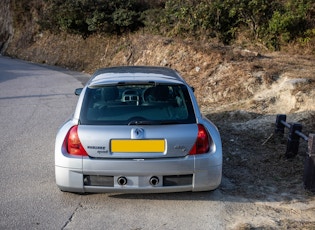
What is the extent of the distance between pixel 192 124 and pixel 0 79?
554 inches

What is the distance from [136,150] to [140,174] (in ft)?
0.89

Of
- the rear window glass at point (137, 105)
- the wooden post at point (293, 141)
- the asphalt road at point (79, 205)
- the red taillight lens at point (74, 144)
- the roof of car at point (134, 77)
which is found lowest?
the asphalt road at point (79, 205)

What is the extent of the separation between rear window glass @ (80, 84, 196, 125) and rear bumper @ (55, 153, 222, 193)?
0.46 meters

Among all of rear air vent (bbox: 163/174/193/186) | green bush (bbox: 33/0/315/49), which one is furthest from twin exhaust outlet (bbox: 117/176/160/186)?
green bush (bbox: 33/0/315/49)

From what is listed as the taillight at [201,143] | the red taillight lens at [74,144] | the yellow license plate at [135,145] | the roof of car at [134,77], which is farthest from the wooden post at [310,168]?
the red taillight lens at [74,144]

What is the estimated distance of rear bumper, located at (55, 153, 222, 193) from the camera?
4.23 meters

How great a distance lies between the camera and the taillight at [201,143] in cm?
434

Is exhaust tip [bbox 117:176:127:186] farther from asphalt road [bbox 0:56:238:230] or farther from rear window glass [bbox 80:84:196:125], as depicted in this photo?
rear window glass [bbox 80:84:196:125]

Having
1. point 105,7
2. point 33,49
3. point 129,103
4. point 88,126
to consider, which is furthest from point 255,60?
point 33,49

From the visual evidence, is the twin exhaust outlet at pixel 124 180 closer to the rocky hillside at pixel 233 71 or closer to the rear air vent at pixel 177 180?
the rear air vent at pixel 177 180

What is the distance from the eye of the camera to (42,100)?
11.7 m

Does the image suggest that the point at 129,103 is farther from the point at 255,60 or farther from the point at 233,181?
the point at 255,60

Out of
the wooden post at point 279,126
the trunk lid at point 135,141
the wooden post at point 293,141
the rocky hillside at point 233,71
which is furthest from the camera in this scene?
the rocky hillside at point 233,71

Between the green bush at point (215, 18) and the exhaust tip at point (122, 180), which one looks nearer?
the exhaust tip at point (122, 180)
